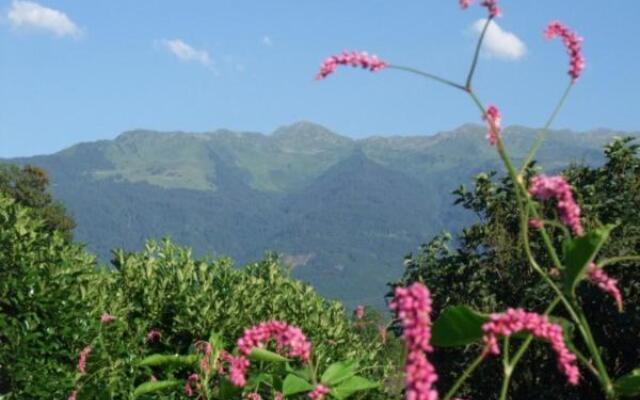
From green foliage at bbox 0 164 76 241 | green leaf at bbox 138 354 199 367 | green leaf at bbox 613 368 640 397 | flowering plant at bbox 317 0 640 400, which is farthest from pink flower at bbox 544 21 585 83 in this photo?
green foliage at bbox 0 164 76 241

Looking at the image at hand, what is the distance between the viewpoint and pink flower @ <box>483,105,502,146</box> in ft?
8.52

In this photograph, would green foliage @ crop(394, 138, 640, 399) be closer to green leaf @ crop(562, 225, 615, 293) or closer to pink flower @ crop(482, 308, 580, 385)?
green leaf @ crop(562, 225, 615, 293)

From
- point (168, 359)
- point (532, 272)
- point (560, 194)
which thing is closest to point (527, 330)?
point (560, 194)

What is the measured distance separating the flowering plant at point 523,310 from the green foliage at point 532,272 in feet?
44.3

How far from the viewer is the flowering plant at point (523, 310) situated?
5.40 ft

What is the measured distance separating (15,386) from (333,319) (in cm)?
650

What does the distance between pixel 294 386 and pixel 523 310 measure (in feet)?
4.73

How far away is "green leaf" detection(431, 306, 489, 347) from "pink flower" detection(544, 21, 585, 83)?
775 mm

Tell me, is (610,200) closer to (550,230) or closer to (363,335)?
(550,230)

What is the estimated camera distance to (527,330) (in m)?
2.09

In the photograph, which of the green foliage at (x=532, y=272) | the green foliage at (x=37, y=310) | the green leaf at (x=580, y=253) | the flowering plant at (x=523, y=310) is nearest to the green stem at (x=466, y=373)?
the flowering plant at (x=523, y=310)

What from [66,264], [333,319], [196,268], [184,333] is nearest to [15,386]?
[66,264]

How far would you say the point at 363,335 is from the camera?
62.1 ft

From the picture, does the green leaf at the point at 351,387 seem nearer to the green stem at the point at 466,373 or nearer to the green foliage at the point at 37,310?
the green stem at the point at 466,373
